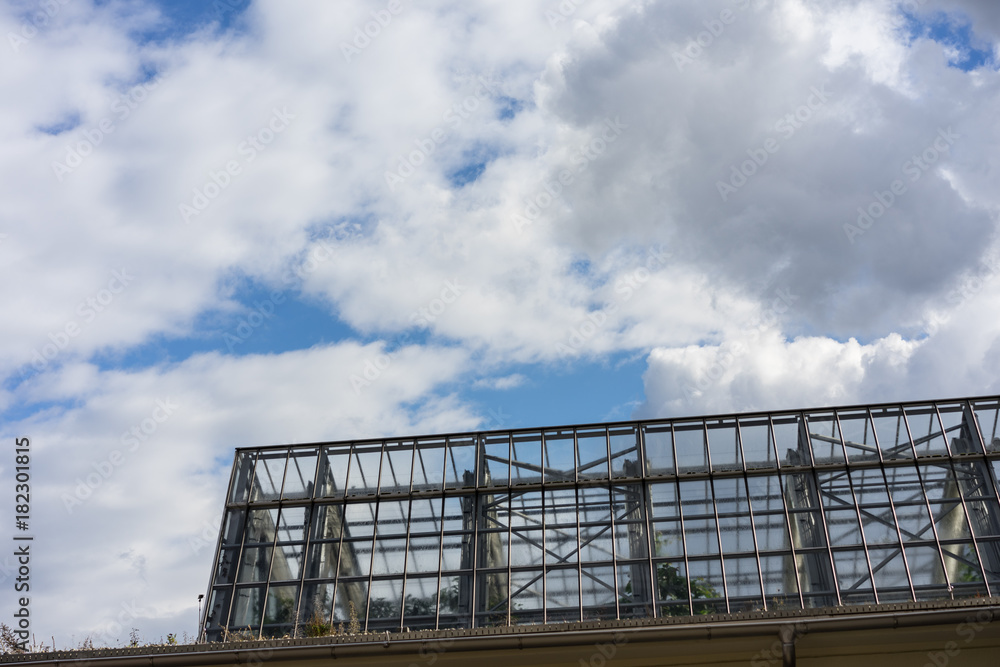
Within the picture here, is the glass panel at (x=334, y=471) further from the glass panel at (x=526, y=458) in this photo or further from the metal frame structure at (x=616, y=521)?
the glass panel at (x=526, y=458)

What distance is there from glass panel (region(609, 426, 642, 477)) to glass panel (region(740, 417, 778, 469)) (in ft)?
11.5

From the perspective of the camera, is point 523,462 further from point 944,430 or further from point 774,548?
point 944,430

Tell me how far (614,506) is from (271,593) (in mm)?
11254

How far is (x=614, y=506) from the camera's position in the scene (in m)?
26.1

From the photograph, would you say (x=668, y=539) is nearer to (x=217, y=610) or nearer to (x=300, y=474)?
(x=300, y=474)

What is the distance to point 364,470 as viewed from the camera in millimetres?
28062

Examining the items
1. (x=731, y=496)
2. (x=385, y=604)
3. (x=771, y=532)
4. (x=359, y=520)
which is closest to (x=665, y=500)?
(x=731, y=496)

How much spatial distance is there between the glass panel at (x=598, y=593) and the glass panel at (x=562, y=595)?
0.23m

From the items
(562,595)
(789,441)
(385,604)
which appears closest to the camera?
(562,595)

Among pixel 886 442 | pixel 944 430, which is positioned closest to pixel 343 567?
pixel 886 442

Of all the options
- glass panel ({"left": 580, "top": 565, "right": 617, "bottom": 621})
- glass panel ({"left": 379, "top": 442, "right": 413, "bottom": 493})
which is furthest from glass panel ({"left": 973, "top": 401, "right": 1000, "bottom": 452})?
glass panel ({"left": 379, "top": 442, "right": 413, "bottom": 493})

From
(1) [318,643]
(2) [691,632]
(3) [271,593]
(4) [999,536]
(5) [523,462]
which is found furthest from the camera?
(5) [523,462]

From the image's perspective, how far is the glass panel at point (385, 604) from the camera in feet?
80.9

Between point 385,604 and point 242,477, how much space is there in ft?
23.2
